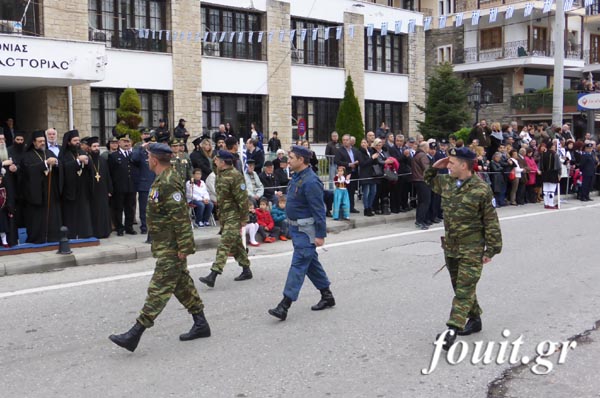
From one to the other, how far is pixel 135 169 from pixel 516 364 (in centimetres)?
858

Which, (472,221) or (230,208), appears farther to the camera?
(230,208)

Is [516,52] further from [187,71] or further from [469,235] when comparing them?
[469,235]

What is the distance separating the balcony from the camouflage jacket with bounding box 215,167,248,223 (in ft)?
112

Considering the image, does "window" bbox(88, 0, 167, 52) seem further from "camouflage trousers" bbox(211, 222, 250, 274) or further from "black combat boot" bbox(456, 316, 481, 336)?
"black combat boot" bbox(456, 316, 481, 336)

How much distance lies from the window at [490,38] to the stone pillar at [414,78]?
920cm

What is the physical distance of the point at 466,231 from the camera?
6391mm

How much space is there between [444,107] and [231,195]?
24164mm

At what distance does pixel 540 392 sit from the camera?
17.4 ft

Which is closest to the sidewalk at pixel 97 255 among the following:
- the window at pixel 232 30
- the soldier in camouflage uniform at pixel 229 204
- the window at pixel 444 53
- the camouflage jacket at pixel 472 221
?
the soldier in camouflage uniform at pixel 229 204

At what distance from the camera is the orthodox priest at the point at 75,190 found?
37.6ft

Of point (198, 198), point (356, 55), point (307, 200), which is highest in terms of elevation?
point (356, 55)

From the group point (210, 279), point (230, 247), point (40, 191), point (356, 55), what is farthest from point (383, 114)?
point (210, 279)

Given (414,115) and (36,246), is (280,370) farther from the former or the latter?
(414,115)
